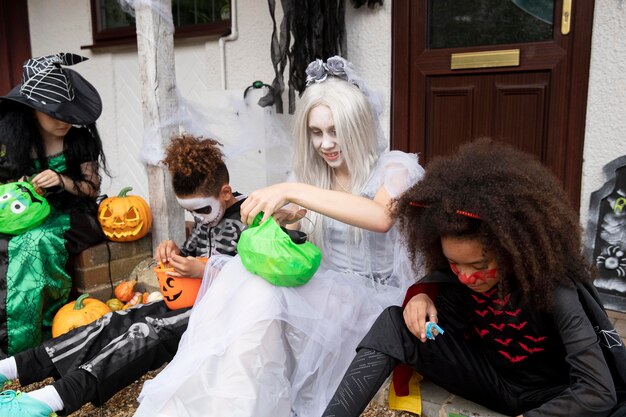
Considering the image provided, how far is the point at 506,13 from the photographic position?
3.35 meters

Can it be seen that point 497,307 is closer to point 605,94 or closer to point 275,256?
point 275,256

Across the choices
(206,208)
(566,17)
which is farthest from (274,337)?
(566,17)

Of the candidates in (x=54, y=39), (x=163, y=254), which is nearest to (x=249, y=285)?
(x=163, y=254)

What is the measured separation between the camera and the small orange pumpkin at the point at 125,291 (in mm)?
3367

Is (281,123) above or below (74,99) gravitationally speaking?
below

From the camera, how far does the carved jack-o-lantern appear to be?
341 cm

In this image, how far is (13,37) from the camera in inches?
257

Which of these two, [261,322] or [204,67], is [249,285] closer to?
[261,322]

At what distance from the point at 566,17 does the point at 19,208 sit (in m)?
3.10

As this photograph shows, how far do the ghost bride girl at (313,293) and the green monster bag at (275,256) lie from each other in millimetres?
50

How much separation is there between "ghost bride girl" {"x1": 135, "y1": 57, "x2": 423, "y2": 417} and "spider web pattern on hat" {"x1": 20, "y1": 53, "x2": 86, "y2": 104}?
4.80 ft

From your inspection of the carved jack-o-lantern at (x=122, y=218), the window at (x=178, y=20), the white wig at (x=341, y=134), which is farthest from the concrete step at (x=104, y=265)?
the window at (x=178, y=20)

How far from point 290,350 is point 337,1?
253 cm

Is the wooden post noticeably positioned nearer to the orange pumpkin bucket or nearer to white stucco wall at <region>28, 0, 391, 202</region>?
white stucco wall at <region>28, 0, 391, 202</region>
